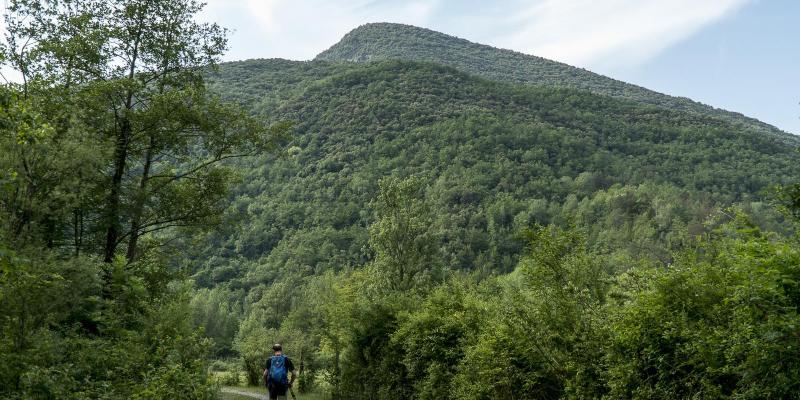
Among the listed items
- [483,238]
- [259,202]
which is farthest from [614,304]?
[259,202]

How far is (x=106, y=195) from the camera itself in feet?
48.8

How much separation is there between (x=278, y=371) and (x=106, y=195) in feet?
21.7

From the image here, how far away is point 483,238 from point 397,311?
8362 cm

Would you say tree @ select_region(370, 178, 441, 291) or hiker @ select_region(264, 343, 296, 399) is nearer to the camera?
hiker @ select_region(264, 343, 296, 399)

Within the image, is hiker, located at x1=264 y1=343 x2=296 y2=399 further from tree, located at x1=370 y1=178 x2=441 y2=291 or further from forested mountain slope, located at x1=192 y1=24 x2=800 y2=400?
tree, located at x1=370 y1=178 x2=441 y2=291

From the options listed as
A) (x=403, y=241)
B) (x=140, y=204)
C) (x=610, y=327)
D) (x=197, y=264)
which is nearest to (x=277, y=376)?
(x=140, y=204)

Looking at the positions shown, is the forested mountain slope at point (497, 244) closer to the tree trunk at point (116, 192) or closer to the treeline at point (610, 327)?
the treeline at point (610, 327)

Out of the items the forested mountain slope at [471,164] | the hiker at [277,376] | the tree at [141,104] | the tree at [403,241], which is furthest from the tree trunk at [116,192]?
the forested mountain slope at [471,164]

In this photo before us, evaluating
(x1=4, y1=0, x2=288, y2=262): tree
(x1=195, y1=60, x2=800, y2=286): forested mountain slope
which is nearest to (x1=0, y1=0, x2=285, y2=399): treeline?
(x1=4, y1=0, x2=288, y2=262): tree

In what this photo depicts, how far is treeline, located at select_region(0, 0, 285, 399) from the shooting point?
29.6 ft

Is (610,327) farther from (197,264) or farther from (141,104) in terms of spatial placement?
(197,264)

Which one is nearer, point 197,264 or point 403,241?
point 197,264

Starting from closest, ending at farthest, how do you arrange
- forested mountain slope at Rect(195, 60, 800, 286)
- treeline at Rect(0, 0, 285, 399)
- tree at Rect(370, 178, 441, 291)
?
treeline at Rect(0, 0, 285, 399)
tree at Rect(370, 178, 441, 291)
forested mountain slope at Rect(195, 60, 800, 286)

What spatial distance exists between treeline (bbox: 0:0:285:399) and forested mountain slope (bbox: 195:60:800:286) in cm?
6795
